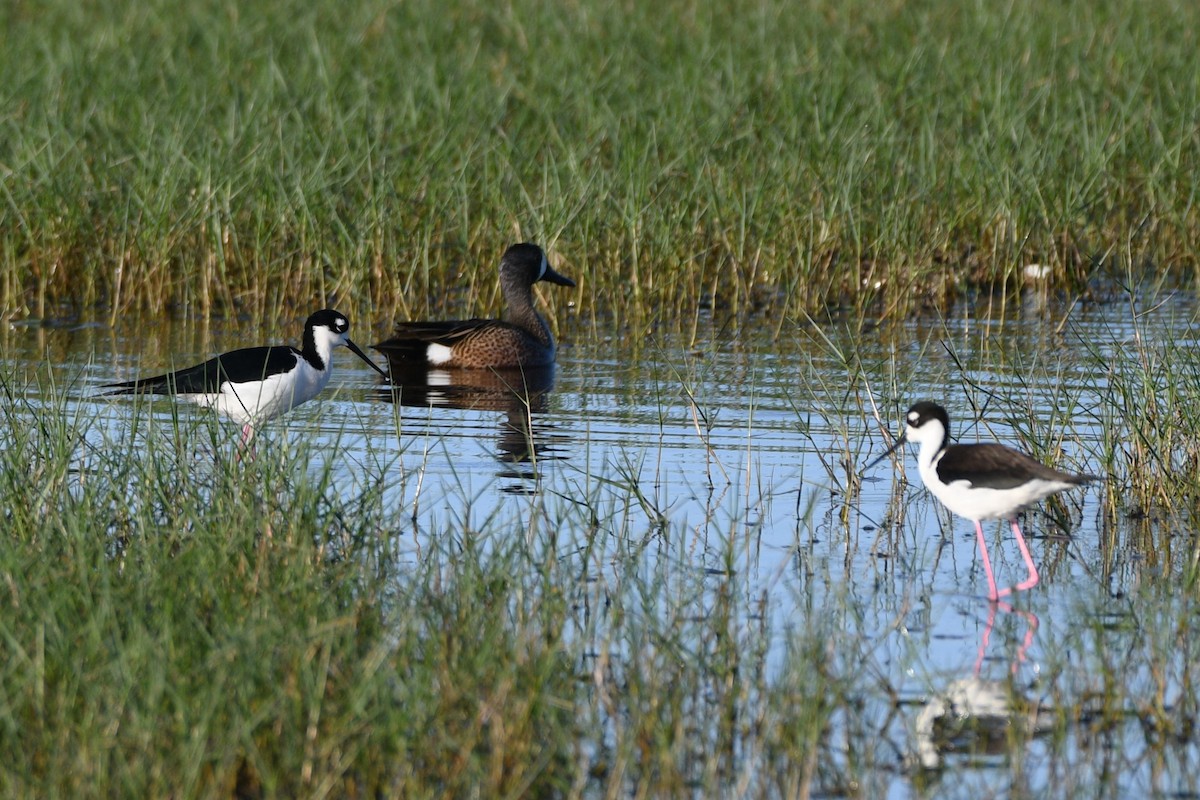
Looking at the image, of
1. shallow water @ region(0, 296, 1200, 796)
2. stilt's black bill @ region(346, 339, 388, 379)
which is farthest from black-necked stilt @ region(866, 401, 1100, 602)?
stilt's black bill @ region(346, 339, 388, 379)

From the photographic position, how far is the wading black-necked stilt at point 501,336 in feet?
35.7

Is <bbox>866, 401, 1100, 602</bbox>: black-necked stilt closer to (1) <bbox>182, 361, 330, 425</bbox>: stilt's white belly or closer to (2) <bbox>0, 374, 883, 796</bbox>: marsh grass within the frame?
(2) <bbox>0, 374, 883, 796</bbox>: marsh grass

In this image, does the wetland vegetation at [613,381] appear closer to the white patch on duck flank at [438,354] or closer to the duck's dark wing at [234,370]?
the duck's dark wing at [234,370]

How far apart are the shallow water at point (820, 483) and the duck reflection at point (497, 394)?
0.03m

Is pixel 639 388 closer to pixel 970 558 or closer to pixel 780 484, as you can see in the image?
pixel 780 484

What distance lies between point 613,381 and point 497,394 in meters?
0.69

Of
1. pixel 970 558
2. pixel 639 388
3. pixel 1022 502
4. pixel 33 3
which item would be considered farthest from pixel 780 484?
pixel 33 3

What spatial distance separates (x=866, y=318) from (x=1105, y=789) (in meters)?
7.70

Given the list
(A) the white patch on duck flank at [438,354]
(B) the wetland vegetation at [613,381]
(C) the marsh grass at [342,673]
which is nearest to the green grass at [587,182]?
(B) the wetland vegetation at [613,381]

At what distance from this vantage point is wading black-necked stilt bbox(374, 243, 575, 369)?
10867 mm

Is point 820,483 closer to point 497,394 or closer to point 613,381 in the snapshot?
point 613,381

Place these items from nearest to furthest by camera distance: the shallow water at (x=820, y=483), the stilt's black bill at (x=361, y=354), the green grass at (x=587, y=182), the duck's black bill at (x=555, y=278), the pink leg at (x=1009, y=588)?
the shallow water at (x=820, y=483), the pink leg at (x=1009, y=588), the stilt's black bill at (x=361, y=354), the duck's black bill at (x=555, y=278), the green grass at (x=587, y=182)

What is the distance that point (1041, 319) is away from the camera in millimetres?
12242

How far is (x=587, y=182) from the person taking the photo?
11625 millimetres
